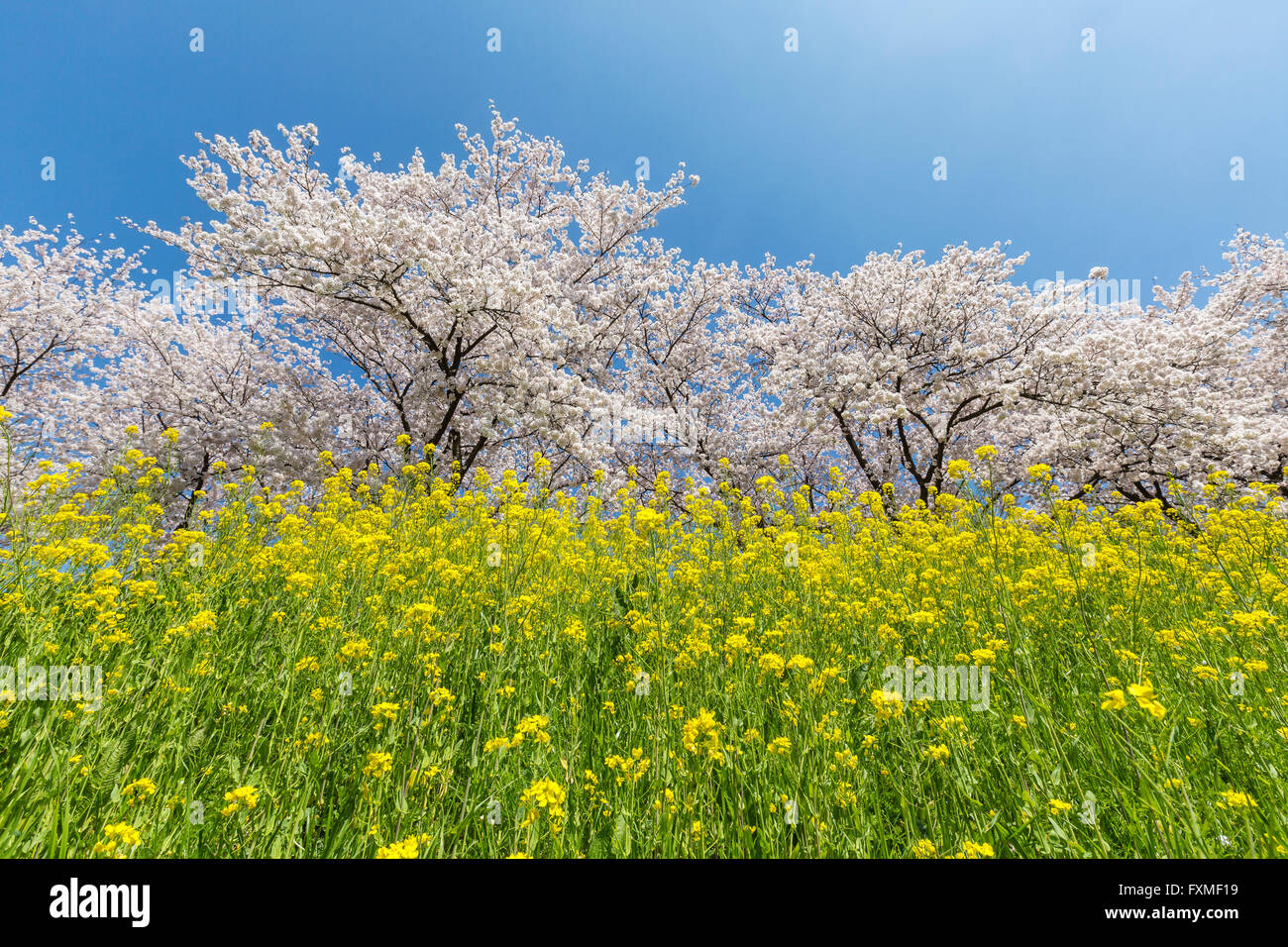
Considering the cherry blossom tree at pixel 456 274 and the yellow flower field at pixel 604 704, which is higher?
the cherry blossom tree at pixel 456 274

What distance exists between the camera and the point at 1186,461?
43.0 ft

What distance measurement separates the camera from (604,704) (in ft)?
9.00

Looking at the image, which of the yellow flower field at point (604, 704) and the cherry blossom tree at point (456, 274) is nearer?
the yellow flower field at point (604, 704)

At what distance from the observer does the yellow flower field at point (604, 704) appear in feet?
6.13

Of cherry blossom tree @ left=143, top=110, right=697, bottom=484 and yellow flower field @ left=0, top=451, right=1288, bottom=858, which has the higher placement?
cherry blossom tree @ left=143, top=110, right=697, bottom=484

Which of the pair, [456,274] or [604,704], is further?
[456,274]

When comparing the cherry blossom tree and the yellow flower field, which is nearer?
the yellow flower field

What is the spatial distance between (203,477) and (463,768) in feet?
60.9

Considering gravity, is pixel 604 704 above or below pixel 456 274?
below

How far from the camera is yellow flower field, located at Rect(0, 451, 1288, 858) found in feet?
6.13
